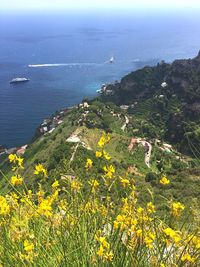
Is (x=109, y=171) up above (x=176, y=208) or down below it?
above

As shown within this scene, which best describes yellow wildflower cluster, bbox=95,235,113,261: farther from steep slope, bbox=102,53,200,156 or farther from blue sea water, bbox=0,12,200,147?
blue sea water, bbox=0,12,200,147

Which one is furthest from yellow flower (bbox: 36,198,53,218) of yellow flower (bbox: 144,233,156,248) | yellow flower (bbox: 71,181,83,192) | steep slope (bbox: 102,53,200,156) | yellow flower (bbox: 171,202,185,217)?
steep slope (bbox: 102,53,200,156)

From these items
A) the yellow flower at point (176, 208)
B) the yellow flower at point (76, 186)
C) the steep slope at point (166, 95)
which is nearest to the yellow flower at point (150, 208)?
the yellow flower at point (176, 208)

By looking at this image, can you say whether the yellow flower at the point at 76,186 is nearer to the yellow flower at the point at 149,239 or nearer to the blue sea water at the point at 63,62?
the yellow flower at the point at 149,239

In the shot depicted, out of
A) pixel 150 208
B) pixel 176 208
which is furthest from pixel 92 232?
pixel 176 208

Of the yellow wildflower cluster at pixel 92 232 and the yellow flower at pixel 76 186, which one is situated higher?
the yellow flower at pixel 76 186

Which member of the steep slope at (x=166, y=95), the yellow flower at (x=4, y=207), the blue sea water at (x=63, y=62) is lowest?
the blue sea water at (x=63, y=62)

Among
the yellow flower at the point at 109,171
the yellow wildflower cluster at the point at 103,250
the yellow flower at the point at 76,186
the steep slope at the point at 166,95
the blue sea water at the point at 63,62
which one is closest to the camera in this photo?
the yellow wildflower cluster at the point at 103,250

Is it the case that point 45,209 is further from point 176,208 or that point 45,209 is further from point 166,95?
point 166,95

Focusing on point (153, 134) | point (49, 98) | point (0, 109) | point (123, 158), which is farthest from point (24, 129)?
point (123, 158)
